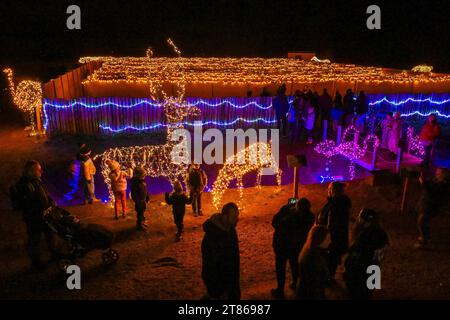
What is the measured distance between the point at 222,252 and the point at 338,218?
177 centimetres

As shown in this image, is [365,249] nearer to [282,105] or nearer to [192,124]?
[282,105]

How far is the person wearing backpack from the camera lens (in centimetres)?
578

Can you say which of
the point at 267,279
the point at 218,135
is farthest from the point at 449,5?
the point at 267,279

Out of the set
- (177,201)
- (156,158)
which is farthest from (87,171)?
(177,201)

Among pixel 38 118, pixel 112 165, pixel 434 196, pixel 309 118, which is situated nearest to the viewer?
pixel 434 196

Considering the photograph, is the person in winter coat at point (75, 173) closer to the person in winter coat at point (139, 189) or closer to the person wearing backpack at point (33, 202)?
the person in winter coat at point (139, 189)

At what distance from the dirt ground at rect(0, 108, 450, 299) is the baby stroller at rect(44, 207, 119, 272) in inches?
11.6

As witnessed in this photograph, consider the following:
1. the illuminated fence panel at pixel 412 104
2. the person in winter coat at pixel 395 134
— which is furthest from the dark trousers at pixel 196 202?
the illuminated fence panel at pixel 412 104

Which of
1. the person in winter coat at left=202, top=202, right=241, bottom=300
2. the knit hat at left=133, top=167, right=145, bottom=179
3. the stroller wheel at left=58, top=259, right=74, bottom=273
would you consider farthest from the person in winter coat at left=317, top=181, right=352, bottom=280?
the stroller wheel at left=58, top=259, right=74, bottom=273

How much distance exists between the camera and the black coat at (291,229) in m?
4.80

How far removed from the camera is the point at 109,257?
6266 mm

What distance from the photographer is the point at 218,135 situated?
15.2m

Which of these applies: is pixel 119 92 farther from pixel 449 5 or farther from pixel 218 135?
pixel 449 5
